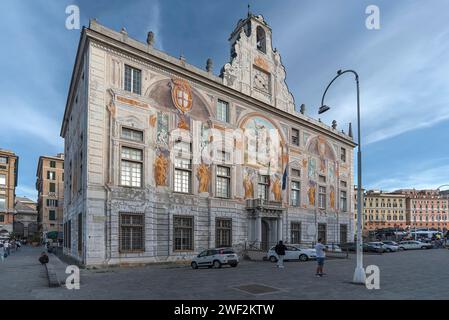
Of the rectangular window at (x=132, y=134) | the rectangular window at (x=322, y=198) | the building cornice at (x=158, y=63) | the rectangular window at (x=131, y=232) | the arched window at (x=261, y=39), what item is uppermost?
the arched window at (x=261, y=39)

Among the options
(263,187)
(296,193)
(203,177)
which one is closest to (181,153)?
(203,177)

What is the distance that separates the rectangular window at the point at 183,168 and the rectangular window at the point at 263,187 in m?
8.97

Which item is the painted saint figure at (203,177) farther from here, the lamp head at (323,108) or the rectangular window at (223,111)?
the lamp head at (323,108)

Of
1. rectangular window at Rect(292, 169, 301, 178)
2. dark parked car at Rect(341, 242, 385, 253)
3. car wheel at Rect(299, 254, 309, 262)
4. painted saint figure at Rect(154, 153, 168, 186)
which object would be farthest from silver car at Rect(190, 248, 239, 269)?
dark parked car at Rect(341, 242, 385, 253)

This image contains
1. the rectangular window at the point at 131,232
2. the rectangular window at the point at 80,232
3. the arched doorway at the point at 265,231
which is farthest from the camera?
the arched doorway at the point at 265,231

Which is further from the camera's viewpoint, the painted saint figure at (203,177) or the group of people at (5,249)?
the group of people at (5,249)

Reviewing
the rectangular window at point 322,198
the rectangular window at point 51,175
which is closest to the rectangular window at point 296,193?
the rectangular window at point 322,198

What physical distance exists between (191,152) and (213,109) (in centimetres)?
481

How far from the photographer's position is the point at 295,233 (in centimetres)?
3972

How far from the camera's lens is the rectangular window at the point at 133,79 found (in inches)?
1064

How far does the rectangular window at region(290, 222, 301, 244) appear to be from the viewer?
3929 cm

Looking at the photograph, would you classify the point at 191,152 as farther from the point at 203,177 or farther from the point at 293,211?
the point at 293,211
